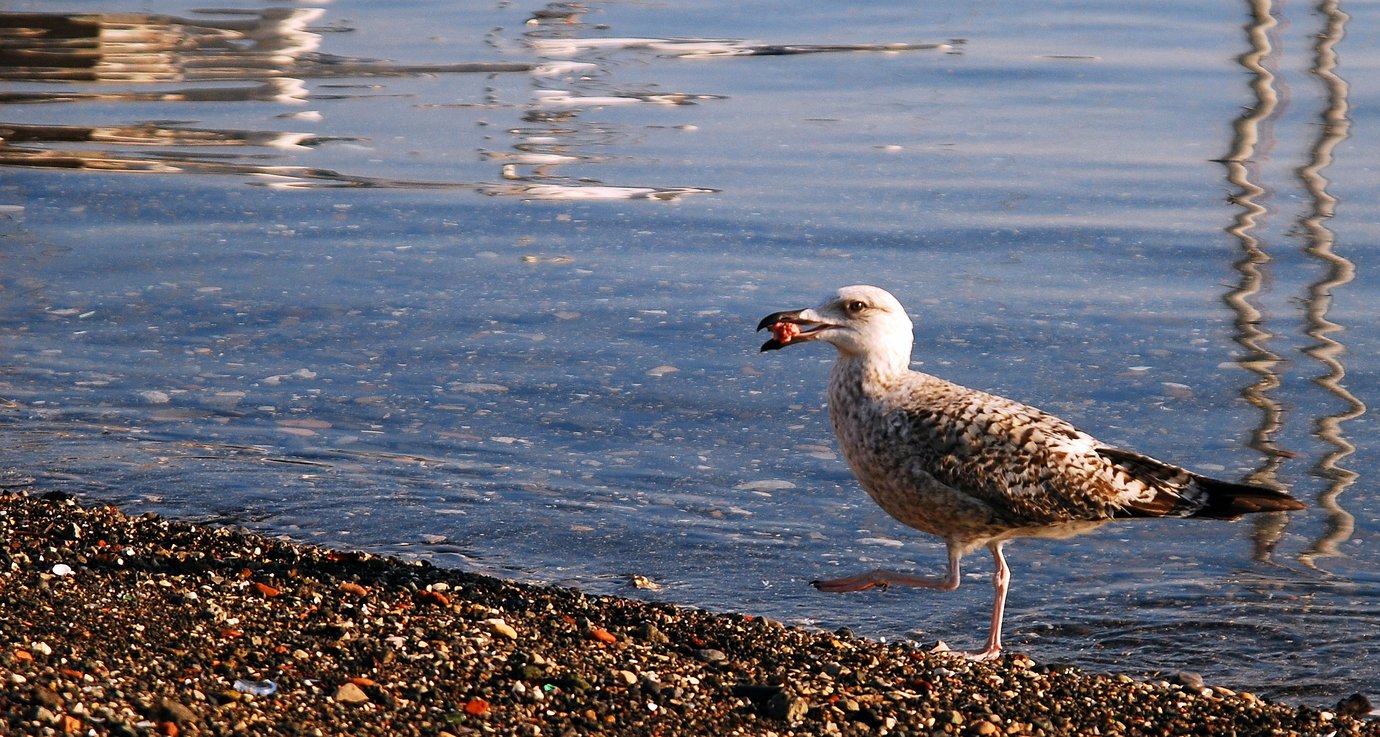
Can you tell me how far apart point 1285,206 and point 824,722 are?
29.4 ft

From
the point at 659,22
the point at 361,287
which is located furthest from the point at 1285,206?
the point at 659,22

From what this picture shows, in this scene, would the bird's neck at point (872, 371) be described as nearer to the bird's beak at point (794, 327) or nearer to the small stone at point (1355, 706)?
the bird's beak at point (794, 327)

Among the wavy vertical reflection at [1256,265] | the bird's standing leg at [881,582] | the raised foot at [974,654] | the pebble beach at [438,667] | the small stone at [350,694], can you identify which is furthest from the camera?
the wavy vertical reflection at [1256,265]

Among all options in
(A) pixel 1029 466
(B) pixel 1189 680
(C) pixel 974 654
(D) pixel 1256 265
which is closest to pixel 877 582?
(C) pixel 974 654

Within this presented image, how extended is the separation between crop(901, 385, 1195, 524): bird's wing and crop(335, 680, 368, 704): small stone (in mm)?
2328

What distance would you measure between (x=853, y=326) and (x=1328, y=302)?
513 centimetres

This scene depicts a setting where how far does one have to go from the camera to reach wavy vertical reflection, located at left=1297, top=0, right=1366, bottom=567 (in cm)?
775

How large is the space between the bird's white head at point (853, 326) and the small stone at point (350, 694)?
7.48 ft

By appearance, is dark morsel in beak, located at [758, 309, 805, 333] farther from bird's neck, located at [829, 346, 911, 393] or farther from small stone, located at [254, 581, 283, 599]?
small stone, located at [254, 581, 283, 599]

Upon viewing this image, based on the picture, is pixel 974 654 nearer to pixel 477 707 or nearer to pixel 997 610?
pixel 997 610

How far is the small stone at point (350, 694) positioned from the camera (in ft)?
16.1

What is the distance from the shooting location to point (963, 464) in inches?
252

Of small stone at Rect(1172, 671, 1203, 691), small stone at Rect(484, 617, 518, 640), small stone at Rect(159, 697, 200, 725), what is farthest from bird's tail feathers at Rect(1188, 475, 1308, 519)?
small stone at Rect(159, 697, 200, 725)

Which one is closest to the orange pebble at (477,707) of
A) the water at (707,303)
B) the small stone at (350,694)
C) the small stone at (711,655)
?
the small stone at (350,694)
